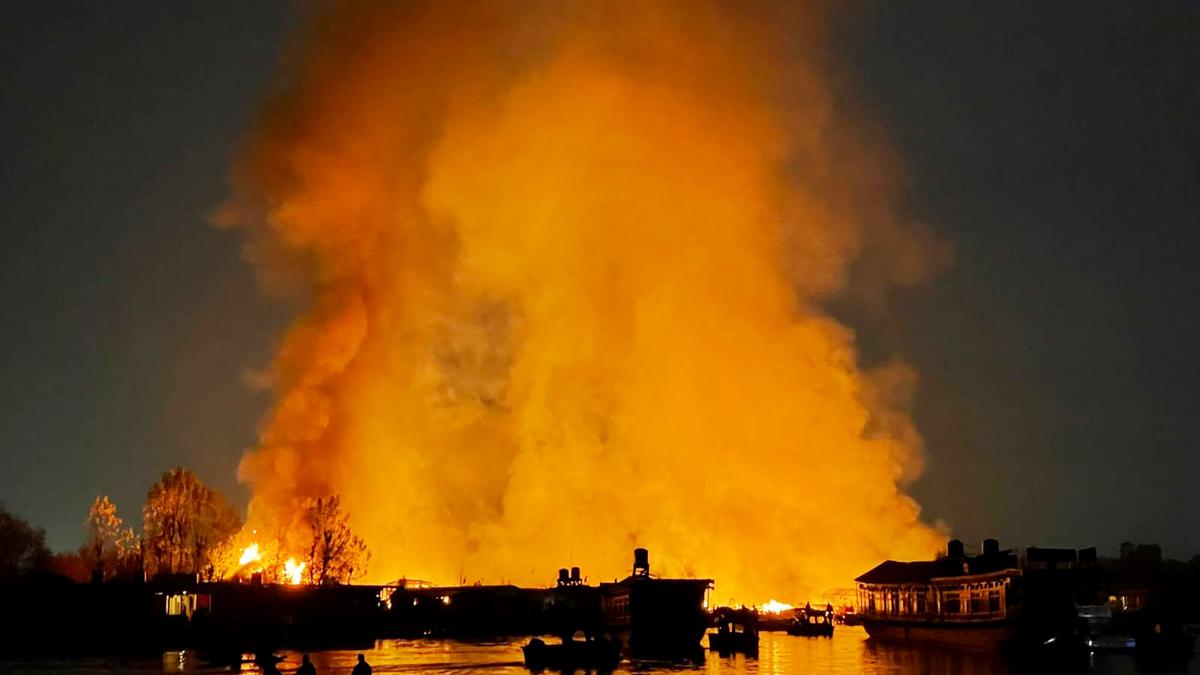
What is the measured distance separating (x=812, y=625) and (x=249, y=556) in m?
48.0

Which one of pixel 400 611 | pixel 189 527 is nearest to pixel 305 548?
pixel 400 611

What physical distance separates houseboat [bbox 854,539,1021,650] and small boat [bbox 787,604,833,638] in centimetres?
348

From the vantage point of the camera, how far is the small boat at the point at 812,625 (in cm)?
9656

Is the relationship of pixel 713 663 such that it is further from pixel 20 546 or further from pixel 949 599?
pixel 20 546

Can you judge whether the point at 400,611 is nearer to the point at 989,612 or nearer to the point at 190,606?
the point at 190,606

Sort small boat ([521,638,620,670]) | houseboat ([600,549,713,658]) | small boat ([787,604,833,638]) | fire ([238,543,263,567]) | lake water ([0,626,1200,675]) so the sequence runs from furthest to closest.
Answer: fire ([238,543,263,567]) → small boat ([787,604,833,638]) → houseboat ([600,549,713,658]) → small boat ([521,638,620,670]) → lake water ([0,626,1200,675])

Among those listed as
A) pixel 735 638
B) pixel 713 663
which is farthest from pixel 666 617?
pixel 713 663

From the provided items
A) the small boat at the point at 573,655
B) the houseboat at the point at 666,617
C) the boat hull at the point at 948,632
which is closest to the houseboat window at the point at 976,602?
the boat hull at the point at 948,632

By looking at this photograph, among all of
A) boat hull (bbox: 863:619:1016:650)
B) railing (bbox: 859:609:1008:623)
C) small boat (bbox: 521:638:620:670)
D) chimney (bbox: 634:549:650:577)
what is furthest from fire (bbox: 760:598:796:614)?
small boat (bbox: 521:638:620:670)

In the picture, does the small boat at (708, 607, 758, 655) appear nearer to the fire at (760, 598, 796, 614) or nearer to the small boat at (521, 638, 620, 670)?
the small boat at (521, 638, 620, 670)

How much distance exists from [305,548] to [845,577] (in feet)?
161

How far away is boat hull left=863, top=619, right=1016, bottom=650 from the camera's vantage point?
73.2 m

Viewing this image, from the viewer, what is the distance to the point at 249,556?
334 ft

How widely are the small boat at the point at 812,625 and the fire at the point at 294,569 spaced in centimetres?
4257
